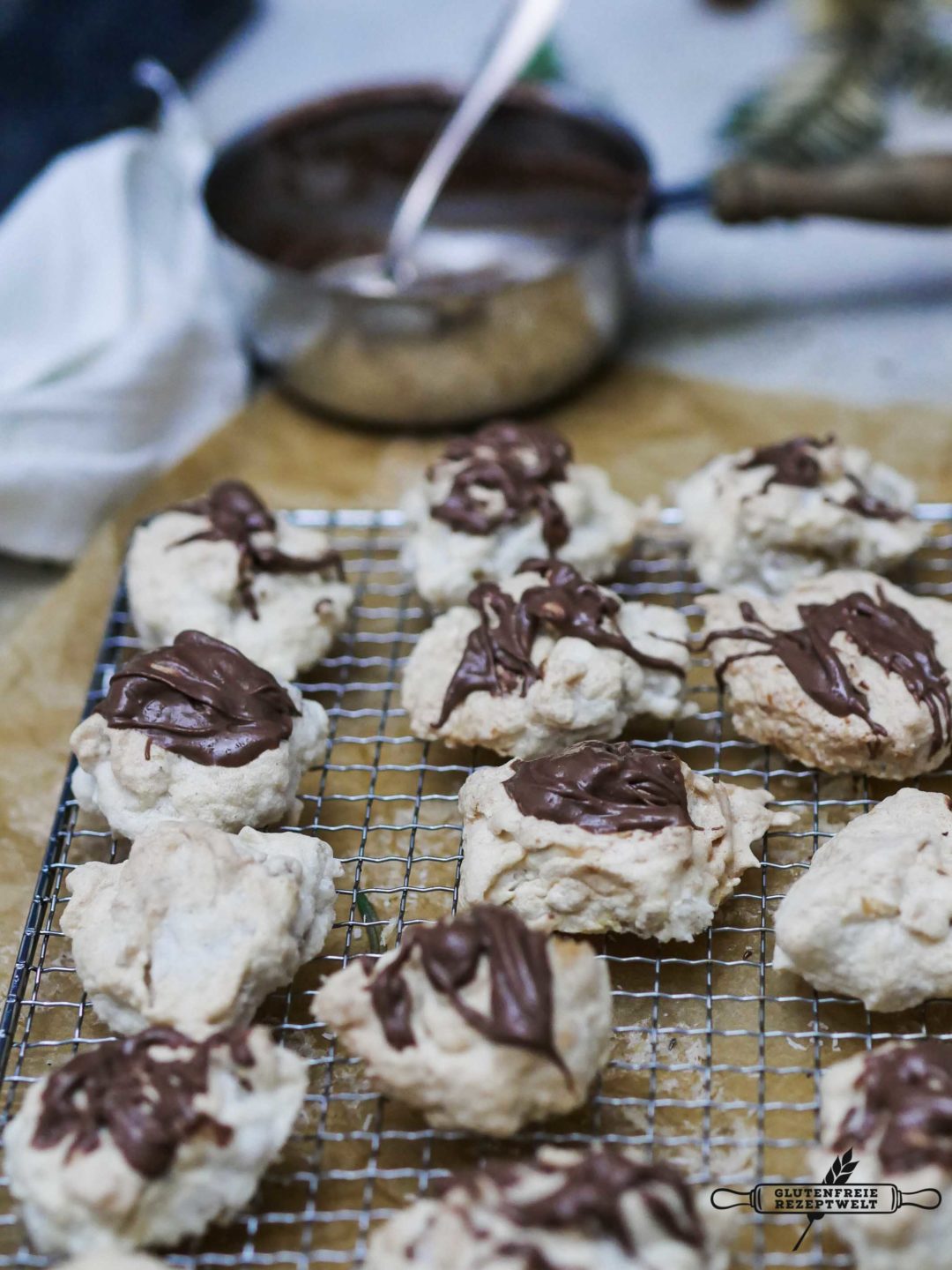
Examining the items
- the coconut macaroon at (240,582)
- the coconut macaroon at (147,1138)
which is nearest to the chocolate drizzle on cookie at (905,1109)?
the coconut macaroon at (147,1138)

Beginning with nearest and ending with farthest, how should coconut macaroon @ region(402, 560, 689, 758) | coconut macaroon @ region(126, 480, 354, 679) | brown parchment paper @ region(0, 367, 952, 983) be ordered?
1. coconut macaroon @ region(402, 560, 689, 758)
2. coconut macaroon @ region(126, 480, 354, 679)
3. brown parchment paper @ region(0, 367, 952, 983)

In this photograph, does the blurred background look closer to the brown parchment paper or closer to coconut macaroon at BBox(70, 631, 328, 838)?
the brown parchment paper

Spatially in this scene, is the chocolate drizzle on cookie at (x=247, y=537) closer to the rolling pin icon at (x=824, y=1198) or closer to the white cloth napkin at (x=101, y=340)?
the white cloth napkin at (x=101, y=340)

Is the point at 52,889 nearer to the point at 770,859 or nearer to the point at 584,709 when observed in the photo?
the point at 584,709

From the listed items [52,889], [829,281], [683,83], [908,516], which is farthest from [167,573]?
[683,83]

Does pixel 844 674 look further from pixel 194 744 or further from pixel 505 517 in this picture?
pixel 194 744

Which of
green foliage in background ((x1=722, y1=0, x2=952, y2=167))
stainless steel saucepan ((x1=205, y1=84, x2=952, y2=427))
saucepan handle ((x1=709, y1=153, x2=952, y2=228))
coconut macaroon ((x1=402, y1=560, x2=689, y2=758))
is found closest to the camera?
coconut macaroon ((x1=402, y1=560, x2=689, y2=758))

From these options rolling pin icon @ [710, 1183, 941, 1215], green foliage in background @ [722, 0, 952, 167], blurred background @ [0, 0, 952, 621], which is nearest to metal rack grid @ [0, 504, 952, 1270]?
rolling pin icon @ [710, 1183, 941, 1215]
